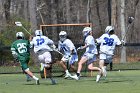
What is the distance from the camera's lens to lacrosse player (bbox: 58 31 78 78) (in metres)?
22.2

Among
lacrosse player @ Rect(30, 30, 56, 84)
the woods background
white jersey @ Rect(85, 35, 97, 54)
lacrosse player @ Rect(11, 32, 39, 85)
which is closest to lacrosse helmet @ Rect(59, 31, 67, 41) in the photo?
white jersey @ Rect(85, 35, 97, 54)

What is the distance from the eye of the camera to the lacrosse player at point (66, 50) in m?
22.2

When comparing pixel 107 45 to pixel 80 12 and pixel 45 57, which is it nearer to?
pixel 45 57

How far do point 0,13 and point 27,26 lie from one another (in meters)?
13.9

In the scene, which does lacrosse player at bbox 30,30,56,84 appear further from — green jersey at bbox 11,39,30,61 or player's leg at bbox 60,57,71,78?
player's leg at bbox 60,57,71,78

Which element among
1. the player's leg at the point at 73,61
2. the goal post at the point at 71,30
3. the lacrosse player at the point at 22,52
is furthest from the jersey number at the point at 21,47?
the goal post at the point at 71,30

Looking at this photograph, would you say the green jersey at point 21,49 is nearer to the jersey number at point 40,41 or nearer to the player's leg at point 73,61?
the jersey number at point 40,41

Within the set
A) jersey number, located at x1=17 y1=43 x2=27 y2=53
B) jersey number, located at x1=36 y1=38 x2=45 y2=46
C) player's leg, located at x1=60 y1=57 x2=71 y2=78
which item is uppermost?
jersey number, located at x1=36 y1=38 x2=45 y2=46

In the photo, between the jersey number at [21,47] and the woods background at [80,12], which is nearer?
the jersey number at [21,47]

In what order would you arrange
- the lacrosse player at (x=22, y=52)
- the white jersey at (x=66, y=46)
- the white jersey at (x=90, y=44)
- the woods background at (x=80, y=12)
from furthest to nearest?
1. the woods background at (x=80, y=12)
2. the white jersey at (x=66, y=46)
3. the white jersey at (x=90, y=44)
4. the lacrosse player at (x=22, y=52)

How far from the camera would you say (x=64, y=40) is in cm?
2247

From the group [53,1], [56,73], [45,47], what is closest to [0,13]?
[53,1]

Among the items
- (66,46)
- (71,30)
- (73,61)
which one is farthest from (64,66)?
(71,30)

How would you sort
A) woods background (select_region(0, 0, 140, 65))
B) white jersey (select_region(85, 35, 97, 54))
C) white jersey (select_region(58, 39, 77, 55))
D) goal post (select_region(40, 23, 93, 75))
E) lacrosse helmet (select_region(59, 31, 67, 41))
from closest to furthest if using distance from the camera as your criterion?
white jersey (select_region(85, 35, 97, 54)), lacrosse helmet (select_region(59, 31, 67, 41)), white jersey (select_region(58, 39, 77, 55)), goal post (select_region(40, 23, 93, 75)), woods background (select_region(0, 0, 140, 65))
